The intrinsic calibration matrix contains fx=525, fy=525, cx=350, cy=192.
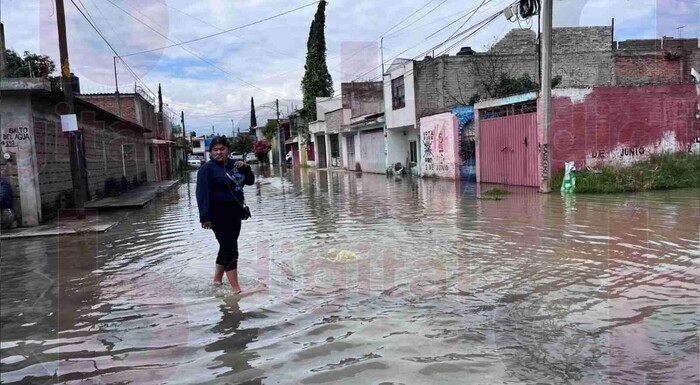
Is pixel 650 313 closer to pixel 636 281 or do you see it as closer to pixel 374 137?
pixel 636 281

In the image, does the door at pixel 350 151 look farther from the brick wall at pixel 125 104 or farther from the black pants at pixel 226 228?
the black pants at pixel 226 228

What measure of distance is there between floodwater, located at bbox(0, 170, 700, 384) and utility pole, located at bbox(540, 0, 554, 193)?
5549mm

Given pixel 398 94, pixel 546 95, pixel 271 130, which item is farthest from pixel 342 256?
pixel 271 130

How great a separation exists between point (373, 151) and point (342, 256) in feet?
86.9

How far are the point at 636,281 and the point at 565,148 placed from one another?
37.7ft

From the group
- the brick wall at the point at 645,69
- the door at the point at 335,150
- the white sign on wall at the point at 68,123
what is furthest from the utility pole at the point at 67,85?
the door at the point at 335,150

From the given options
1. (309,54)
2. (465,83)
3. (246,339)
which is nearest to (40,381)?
(246,339)

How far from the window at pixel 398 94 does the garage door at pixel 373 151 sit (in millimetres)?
3022

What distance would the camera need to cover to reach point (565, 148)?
53.8ft

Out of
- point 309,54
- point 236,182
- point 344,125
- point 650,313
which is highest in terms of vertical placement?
point 309,54

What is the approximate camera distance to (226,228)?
5859 mm

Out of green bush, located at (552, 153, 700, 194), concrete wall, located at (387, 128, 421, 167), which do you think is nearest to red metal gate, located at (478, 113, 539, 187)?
green bush, located at (552, 153, 700, 194)

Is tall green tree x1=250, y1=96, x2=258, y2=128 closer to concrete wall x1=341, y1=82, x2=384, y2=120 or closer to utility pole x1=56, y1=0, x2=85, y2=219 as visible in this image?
concrete wall x1=341, y1=82, x2=384, y2=120

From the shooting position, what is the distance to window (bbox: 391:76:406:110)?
1112 inches
